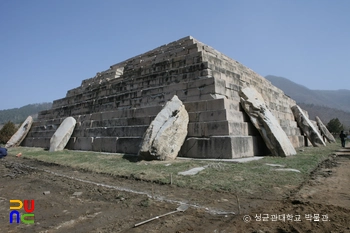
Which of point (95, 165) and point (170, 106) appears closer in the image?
point (95, 165)

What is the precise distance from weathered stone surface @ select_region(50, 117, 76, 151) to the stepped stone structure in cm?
31

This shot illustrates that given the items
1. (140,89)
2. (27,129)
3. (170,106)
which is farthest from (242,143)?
(27,129)

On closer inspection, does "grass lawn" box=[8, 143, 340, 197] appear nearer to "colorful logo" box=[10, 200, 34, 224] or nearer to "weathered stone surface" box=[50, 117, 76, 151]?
"colorful logo" box=[10, 200, 34, 224]

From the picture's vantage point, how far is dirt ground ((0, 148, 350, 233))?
2508mm

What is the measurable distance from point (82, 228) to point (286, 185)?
344 centimetres

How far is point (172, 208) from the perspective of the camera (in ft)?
10.1

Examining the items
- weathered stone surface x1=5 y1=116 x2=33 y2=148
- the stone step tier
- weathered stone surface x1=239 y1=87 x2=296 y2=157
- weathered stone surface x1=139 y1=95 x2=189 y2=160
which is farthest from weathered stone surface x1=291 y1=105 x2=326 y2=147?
weathered stone surface x1=5 y1=116 x2=33 y2=148

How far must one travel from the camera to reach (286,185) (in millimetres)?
3990

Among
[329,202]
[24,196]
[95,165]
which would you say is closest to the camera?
[329,202]

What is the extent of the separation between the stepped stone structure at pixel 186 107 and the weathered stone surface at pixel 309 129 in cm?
40

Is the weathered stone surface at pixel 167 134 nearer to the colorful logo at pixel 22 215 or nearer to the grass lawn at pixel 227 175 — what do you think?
the grass lawn at pixel 227 175

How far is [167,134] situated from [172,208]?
386cm

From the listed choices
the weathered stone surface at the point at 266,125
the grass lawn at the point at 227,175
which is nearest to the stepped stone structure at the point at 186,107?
the weathered stone surface at the point at 266,125

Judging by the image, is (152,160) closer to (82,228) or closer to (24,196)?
(24,196)
